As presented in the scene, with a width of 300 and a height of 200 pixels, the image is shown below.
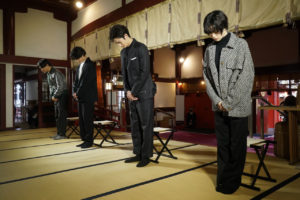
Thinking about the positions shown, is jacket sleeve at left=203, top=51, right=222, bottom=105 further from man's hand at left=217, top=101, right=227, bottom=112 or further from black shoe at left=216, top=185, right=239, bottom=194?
black shoe at left=216, top=185, right=239, bottom=194

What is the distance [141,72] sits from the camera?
8.98 feet

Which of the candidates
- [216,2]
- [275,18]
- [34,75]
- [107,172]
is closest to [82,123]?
[107,172]

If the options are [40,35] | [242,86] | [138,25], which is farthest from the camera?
[40,35]

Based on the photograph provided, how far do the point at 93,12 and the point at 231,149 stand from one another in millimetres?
6588

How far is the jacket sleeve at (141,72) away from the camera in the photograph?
2.71 m

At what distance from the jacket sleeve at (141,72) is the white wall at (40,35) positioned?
19.8 ft

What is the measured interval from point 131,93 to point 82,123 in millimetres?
1606

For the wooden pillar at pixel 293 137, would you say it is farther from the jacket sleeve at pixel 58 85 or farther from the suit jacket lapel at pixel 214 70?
the jacket sleeve at pixel 58 85

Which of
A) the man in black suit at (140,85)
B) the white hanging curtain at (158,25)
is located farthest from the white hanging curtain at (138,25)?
the man in black suit at (140,85)

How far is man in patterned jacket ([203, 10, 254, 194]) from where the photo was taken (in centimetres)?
182

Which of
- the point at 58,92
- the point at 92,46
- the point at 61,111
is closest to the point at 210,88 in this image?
the point at 58,92

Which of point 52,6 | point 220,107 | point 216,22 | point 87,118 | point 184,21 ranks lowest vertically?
point 87,118

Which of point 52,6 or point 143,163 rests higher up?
point 52,6

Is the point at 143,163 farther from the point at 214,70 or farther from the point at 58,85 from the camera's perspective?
the point at 58,85
